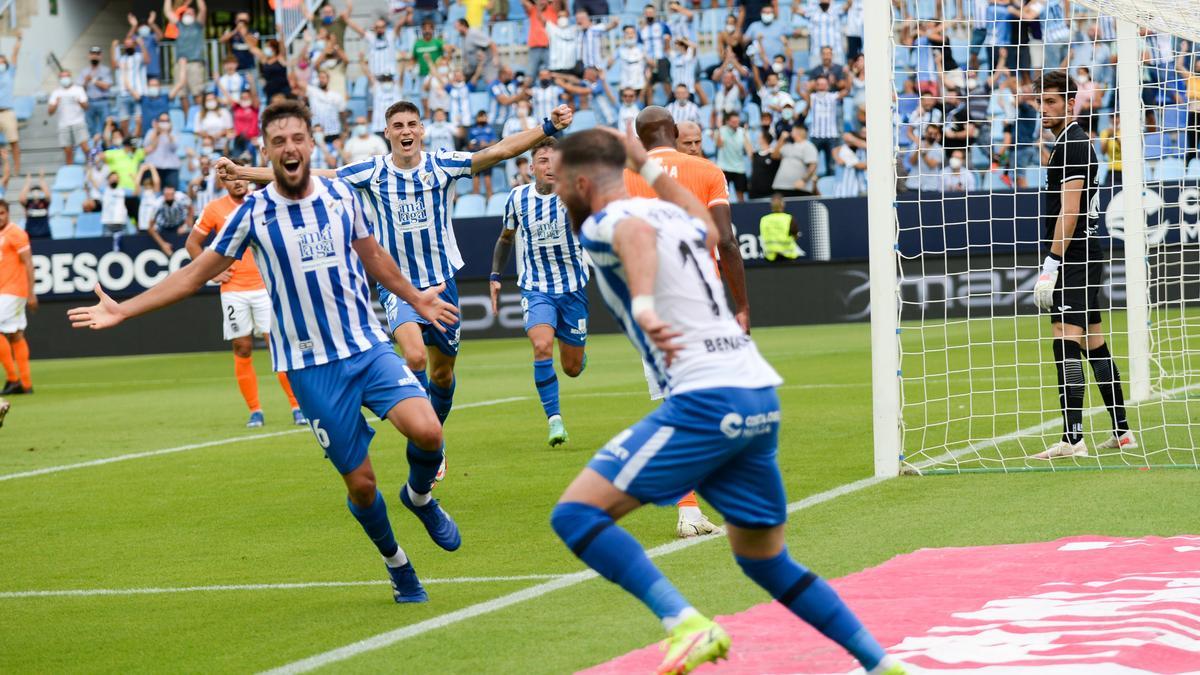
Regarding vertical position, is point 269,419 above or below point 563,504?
below

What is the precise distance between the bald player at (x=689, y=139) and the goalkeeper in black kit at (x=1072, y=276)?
2.23 m

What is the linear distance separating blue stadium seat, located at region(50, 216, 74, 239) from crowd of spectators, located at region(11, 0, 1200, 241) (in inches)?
24.8

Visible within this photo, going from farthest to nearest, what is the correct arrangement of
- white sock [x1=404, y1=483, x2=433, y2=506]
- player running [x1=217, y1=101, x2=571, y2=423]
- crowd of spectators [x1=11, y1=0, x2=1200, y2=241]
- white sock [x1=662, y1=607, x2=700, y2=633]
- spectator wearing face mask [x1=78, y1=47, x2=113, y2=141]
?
spectator wearing face mask [x1=78, y1=47, x2=113, y2=141] → crowd of spectators [x1=11, y1=0, x2=1200, y2=241] → player running [x1=217, y1=101, x2=571, y2=423] → white sock [x1=404, y1=483, x2=433, y2=506] → white sock [x1=662, y1=607, x2=700, y2=633]

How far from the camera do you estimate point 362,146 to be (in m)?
27.8

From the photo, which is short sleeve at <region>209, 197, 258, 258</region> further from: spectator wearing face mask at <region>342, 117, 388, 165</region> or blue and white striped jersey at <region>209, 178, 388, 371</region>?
spectator wearing face mask at <region>342, 117, 388, 165</region>

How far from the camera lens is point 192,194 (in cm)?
2847

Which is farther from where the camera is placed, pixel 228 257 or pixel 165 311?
pixel 165 311

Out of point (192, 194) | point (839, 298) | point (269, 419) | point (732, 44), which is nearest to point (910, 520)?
point (269, 419)

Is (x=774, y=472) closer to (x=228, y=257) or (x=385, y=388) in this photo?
(x=385, y=388)

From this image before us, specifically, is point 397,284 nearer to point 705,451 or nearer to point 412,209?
point 705,451

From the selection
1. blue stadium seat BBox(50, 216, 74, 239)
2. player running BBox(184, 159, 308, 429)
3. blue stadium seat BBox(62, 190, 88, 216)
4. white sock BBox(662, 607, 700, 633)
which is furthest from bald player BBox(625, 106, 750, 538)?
blue stadium seat BBox(62, 190, 88, 216)

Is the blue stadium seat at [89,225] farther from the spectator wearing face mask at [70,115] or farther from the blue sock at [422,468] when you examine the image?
the blue sock at [422,468]

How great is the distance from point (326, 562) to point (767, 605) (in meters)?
2.59

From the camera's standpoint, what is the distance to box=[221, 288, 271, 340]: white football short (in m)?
14.8
